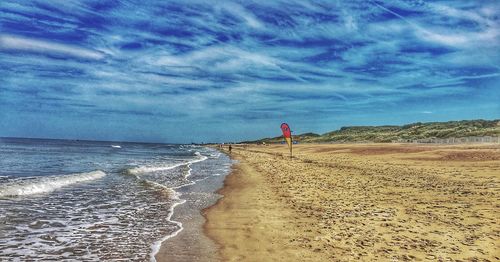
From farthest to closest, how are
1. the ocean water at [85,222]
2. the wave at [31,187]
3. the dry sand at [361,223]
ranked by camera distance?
1. the wave at [31,187]
2. the ocean water at [85,222]
3. the dry sand at [361,223]

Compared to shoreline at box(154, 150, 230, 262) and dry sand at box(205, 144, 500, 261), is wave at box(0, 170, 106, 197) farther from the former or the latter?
dry sand at box(205, 144, 500, 261)

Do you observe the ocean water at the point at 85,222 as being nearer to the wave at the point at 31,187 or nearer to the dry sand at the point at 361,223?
the wave at the point at 31,187

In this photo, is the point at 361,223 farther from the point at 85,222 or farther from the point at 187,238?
the point at 85,222

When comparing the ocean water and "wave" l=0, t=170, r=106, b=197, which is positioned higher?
"wave" l=0, t=170, r=106, b=197

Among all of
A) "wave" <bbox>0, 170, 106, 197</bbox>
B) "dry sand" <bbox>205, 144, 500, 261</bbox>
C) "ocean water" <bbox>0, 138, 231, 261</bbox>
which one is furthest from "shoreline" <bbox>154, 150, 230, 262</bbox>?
"wave" <bbox>0, 170, 106, 197</bbox>

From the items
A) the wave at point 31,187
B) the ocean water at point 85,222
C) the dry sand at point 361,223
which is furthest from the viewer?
the wave at point 31,187

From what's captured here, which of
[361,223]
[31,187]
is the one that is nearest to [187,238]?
[361,223]

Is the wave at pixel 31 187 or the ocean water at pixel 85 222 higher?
the wave at pixel 31 187

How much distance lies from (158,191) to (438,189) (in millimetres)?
→ 13068

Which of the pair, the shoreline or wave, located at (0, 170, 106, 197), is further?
wave, located at (0, 170, 106, 197)

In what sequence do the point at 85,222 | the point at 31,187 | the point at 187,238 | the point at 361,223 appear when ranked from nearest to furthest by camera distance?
the point at 187,238 → the point at 361,223 → the point at 85,222 → the point at 31,187

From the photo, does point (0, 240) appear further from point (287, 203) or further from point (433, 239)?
point (433, 239)

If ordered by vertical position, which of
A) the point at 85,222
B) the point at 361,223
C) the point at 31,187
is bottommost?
Result: the point at 85,222

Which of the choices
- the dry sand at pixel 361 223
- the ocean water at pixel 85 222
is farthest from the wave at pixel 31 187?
the dry sand at pixel 361 223
